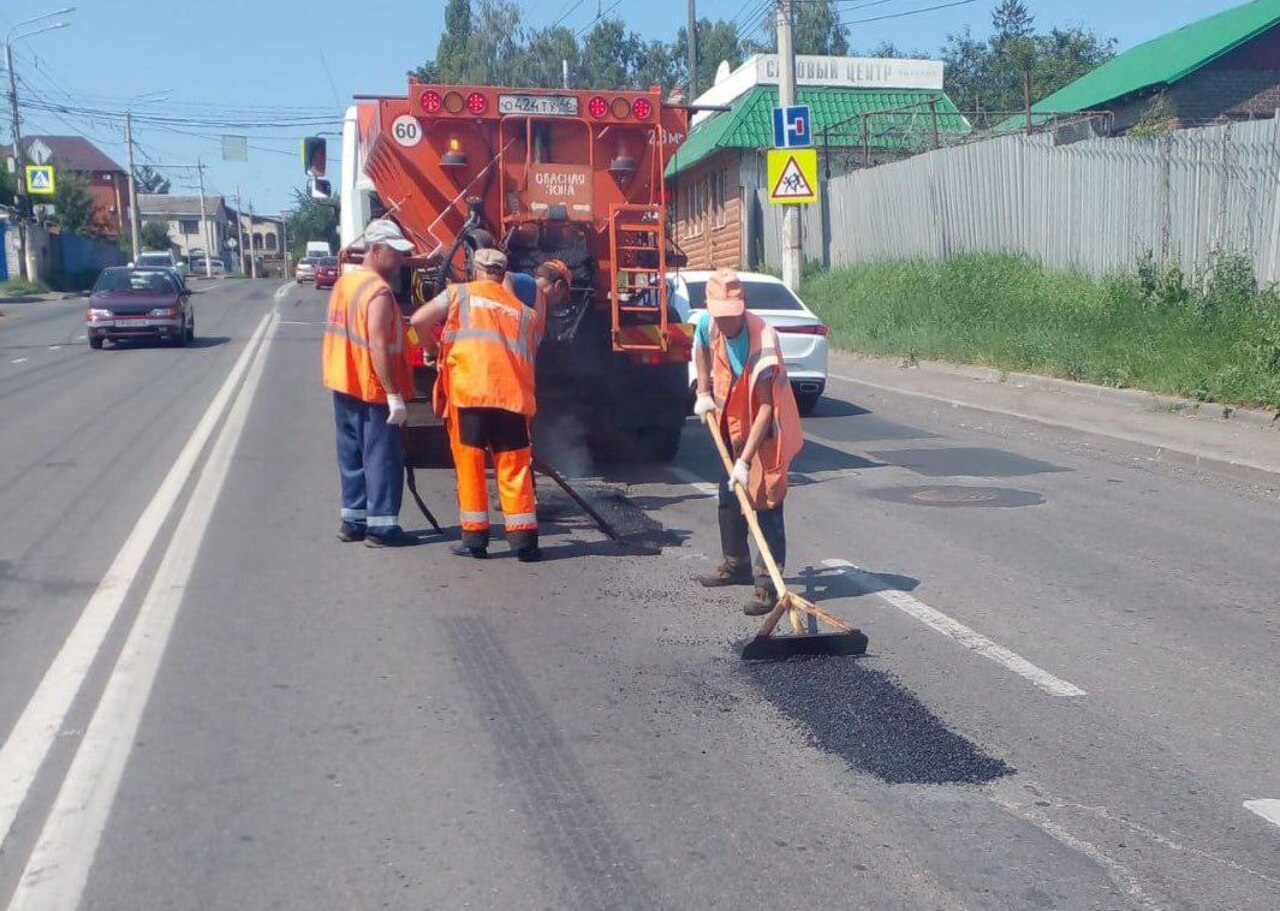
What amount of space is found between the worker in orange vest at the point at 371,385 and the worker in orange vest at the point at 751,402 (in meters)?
1.96

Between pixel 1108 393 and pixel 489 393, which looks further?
pixel 1108 393

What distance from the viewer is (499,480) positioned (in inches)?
313

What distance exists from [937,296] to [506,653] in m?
15.0

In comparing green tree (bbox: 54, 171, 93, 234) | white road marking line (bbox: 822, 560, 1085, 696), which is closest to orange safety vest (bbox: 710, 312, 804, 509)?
white road marking line (bbox: 822, 560, 1085, 696)

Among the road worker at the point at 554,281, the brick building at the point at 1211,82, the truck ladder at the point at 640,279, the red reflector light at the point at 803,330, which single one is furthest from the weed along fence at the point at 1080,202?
the road worker at the point at 554,281

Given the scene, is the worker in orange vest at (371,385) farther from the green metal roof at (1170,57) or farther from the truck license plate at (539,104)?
the green metal roof at (1170,57)

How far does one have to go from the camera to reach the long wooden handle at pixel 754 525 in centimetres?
638

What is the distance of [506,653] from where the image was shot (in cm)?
619

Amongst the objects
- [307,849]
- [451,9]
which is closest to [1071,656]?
[307,849]

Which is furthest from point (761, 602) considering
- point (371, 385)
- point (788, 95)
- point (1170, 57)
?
point (1170, 57)

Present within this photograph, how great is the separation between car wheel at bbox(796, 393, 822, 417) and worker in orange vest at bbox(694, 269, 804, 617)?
7900mm

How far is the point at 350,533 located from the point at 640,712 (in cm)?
357

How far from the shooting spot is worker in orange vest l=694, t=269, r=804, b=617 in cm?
687

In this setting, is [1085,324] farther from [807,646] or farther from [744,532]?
[807,646]
